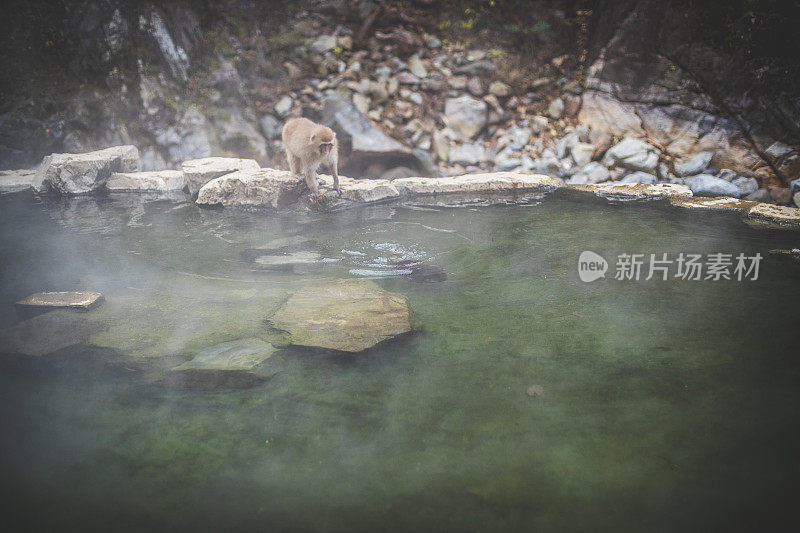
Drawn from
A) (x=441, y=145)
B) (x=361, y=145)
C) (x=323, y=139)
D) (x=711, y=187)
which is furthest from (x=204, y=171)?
(x=711, y=187)

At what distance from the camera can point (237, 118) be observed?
30.8ft

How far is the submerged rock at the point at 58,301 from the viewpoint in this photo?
10.2ft

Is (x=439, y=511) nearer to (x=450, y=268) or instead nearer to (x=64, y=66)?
(x=450, y=268)

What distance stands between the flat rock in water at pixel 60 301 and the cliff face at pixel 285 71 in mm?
6352

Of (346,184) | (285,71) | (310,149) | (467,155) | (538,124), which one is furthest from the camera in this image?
(285,71)

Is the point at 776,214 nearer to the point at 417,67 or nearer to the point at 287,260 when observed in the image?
the point at 287,260

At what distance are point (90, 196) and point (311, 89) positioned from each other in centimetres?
480

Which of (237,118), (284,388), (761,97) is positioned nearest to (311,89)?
(237,118)

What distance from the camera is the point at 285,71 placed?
1002 centimetres

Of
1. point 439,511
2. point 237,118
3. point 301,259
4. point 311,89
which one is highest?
point 311,89

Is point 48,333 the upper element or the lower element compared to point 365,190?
lower

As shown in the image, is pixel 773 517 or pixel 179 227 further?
pixel 179 227

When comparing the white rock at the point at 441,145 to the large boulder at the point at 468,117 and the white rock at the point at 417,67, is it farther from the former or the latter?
the white rock at the point at 417,67

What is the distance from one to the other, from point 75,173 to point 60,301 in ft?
15.6
